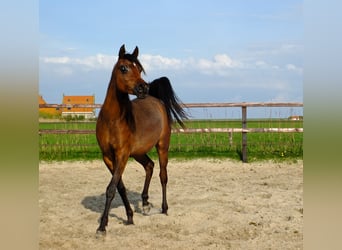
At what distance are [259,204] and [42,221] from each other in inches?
119

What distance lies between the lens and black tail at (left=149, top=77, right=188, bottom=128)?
18.5 ft

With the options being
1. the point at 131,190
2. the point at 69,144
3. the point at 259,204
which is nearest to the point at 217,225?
the point at 259,204

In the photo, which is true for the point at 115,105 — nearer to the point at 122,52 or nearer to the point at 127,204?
the point at 122,52

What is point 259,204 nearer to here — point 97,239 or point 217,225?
point 217,225

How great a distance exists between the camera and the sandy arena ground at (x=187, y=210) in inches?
147

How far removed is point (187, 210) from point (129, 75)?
2.15 meters

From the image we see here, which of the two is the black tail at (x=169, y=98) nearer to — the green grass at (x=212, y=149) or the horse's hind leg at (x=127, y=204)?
the horse's hind leg at (x=127, y=204)

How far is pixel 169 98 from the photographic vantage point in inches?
223

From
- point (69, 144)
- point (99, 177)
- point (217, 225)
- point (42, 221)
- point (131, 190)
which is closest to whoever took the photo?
point (217, 225)

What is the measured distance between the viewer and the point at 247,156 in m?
9.53

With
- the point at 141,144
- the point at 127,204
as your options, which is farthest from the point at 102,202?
the point at 141,144

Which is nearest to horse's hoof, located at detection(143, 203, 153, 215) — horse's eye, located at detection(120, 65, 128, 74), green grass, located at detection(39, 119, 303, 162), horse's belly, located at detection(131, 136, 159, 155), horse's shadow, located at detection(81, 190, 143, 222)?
horse's shadow, located at detection(81, 190, 143, 222)

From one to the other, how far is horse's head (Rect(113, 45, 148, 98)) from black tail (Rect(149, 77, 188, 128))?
5.59ft

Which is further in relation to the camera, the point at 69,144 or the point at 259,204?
the point at 69,144
